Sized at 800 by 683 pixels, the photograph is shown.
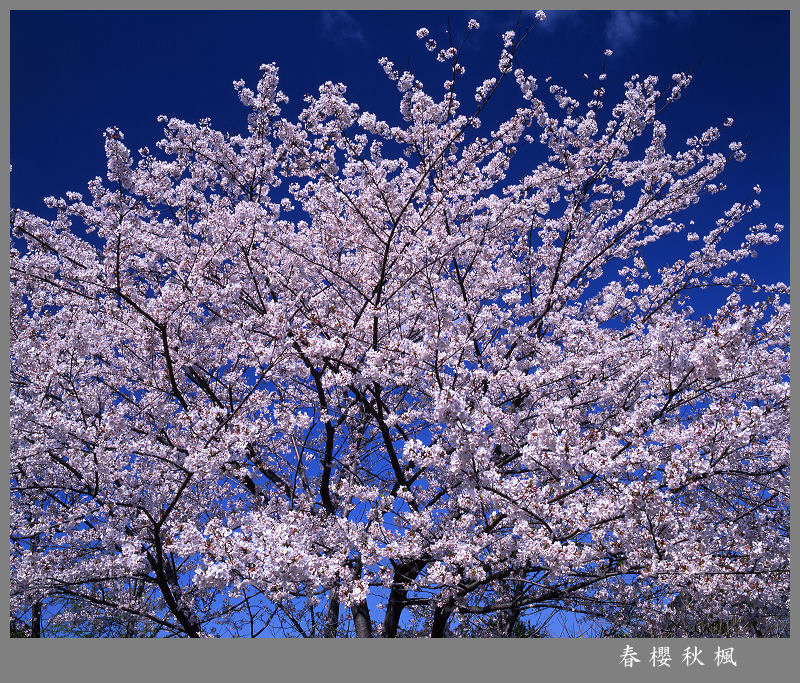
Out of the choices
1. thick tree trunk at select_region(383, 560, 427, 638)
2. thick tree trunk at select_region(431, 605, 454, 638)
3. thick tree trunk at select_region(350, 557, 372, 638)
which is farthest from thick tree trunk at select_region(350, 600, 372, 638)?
thick tree trunk at select_region(431, 605, 454, 638)

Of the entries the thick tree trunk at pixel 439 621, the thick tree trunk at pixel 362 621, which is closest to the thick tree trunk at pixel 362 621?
the thick tree trunk at pixel 362 621

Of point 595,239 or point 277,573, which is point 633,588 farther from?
point 595,239

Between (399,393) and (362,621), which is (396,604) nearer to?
(362,621)

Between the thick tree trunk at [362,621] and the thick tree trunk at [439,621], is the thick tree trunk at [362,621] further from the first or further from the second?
the thick tree trunk at [439,621]

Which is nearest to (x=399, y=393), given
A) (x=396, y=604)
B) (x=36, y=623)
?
(x=396, y=604)

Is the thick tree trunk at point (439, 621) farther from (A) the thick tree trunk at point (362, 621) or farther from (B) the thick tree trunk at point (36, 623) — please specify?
(B) the thick tree trunk at point (36, 623)

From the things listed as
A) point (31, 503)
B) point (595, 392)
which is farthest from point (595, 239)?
point (31, 503)

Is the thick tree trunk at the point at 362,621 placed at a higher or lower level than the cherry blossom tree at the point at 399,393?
lower

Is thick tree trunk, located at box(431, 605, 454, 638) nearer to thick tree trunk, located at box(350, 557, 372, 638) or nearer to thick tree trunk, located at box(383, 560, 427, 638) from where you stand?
thick tree trunk, located at box(383, 560, 427, 638)

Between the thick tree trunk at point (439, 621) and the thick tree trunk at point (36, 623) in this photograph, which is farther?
the thick tree trunk at point (36, 623)

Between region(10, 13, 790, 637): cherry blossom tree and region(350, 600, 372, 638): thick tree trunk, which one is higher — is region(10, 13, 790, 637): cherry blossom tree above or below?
above

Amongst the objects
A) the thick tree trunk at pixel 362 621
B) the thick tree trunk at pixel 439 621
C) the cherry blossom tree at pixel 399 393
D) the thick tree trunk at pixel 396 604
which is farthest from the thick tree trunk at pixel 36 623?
the thick tree trunk at pixel 439 621

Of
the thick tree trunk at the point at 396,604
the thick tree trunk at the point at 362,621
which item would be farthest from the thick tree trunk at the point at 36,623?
the thick tree trunk at the point at 396,604

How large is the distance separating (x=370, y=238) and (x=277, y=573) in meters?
4.79
